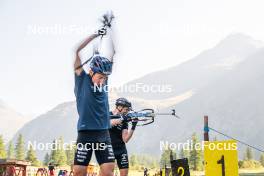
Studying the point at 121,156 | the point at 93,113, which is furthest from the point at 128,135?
Result: the point at 93,113

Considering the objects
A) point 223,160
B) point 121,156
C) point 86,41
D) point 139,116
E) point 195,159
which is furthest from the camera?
point 195,159

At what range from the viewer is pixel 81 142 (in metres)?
6.33

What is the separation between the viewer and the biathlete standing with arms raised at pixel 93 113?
6.26m

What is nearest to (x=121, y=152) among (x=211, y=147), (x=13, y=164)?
(x=211, y=147)

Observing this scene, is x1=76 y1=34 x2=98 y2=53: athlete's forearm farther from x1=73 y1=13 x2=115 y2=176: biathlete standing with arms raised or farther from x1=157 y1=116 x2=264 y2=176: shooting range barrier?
x1=157 y1=116 x2=264 y2=176: shooting range barrier

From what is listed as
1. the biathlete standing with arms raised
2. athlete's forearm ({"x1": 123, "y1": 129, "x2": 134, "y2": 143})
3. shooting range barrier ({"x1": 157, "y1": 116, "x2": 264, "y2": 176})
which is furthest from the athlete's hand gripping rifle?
the biathlete standing with arms raised

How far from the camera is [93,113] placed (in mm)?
6406

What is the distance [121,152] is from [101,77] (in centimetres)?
347

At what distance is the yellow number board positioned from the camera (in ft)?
29.6

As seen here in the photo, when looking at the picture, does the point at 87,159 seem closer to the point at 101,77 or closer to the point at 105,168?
the point at 105,168

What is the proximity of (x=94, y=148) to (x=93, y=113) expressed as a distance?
0.52 meters

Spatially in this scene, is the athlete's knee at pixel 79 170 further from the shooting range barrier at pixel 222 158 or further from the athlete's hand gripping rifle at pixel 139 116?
the shooting range barrier at pixel 222 158

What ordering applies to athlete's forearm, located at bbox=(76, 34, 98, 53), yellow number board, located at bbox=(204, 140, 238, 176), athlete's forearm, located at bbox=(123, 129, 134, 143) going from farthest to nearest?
athlete's forearm, located at bbox=(123, 129, 134, 143), yellow number board, located at bbox=(204, 140, 238, 176), athlete's forearm, located at bbox=(76, 34, 98, 53)

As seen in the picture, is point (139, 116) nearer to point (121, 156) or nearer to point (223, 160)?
→ point (121, 156)
